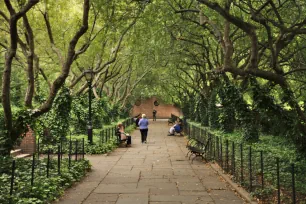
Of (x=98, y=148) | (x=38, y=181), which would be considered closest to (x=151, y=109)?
(x=98, y=148)

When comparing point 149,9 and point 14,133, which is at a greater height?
point 149,9

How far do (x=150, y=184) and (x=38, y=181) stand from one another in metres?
2.85

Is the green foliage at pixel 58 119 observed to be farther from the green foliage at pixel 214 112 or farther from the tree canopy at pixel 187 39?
the green foliage at pixel 214 112

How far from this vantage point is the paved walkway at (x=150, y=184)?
303 inches

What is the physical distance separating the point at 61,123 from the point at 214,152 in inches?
298

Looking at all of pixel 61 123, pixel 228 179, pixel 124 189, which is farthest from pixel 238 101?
pixel 61 123

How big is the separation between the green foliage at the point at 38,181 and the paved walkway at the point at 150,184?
0.28 metres

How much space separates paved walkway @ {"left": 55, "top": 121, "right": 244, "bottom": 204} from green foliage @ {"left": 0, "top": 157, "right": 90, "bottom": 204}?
276 millimetres

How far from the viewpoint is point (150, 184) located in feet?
30.3

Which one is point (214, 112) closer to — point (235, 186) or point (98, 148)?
point (98, 148)

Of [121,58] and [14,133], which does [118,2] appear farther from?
[121,58]

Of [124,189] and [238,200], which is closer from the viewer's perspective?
[238,200]

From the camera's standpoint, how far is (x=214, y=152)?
1316cm

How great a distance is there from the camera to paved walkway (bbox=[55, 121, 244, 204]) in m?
7.68
